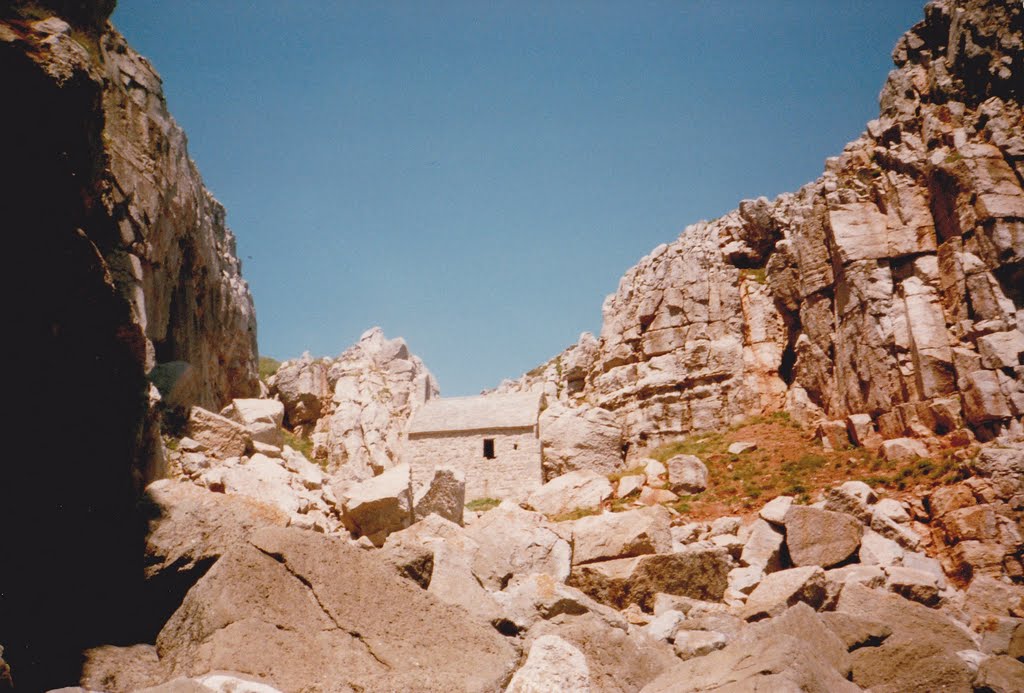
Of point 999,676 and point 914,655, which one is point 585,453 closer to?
point 914,655

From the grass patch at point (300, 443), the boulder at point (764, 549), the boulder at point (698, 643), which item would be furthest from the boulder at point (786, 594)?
the grass patch at point (300, 443)

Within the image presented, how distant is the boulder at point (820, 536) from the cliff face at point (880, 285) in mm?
10092

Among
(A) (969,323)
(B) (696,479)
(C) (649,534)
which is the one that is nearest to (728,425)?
(B) (696,479)

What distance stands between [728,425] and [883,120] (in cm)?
1524

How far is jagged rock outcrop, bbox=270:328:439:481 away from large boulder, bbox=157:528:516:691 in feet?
75.7

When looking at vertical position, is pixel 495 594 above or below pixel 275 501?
below

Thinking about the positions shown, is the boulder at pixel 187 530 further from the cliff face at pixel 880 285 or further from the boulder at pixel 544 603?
the cliff face at pixel 880 285

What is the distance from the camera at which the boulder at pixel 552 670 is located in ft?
19.5

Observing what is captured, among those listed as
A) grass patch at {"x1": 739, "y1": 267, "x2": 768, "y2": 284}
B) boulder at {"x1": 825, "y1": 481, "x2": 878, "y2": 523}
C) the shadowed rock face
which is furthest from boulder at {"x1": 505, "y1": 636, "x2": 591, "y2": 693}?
grass patch at {"x1": 739, "y1": 267, "x2": 768, "y2": 284}

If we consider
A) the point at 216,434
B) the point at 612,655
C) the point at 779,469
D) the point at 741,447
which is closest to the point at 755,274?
the point at 741,447

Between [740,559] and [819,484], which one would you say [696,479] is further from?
[740,559]

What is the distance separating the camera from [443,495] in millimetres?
15875

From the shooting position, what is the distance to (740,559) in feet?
46.8

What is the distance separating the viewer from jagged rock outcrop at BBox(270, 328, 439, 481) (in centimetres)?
3125
